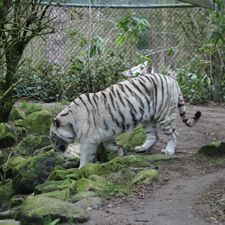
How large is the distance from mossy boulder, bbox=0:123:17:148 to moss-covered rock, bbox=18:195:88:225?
13.5ft

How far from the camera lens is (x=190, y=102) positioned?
1310 centimetres

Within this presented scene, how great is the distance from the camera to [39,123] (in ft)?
32.2

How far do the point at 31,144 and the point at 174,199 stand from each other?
3664mm

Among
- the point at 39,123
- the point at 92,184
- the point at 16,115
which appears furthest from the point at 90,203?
the point at 16,115

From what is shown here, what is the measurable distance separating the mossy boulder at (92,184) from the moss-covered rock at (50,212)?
2.50 feet

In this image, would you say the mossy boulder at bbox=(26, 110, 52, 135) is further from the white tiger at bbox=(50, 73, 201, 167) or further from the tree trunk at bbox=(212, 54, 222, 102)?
the tree trunk at bbox=(212, 54, 222, 102)

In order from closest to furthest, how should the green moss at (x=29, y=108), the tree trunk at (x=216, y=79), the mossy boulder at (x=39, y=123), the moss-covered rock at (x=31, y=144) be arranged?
the moss-covered rock at (x=31, y=144) < the mossy boulder at (x=39, y=123) < the green moss at (x=29, y=108) < the tree trunk at (x=216, y=79)

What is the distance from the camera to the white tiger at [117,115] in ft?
25.8

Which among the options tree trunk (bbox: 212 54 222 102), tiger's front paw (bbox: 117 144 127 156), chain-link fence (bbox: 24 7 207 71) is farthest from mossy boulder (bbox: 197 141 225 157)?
chain-link fence (bbox: 24 7 207 71)

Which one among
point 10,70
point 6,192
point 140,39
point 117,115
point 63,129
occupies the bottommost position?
point 6,192

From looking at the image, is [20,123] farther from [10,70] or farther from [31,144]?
[10,70]

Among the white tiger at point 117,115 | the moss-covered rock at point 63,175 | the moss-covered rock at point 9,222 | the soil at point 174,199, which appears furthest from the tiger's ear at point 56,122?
the moss-covered rock at point 9,222

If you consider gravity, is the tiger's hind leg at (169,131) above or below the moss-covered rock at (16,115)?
above

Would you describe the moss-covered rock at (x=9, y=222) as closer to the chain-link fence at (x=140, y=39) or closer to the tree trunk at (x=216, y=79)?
the tree trunk at (x=216, y=79)
